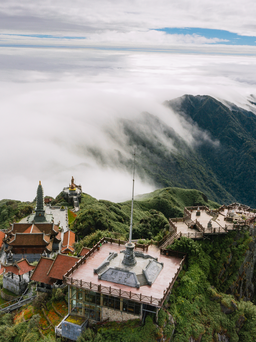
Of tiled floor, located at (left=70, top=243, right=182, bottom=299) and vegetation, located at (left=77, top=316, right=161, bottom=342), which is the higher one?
tiled floor, located at (left=70, top=243, right=182, bottom=299)

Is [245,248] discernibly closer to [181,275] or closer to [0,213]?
[181,275]

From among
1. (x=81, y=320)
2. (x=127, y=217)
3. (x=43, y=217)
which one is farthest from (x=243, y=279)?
(x=127, y=217)

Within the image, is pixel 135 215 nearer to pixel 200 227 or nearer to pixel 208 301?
pixel 200 227

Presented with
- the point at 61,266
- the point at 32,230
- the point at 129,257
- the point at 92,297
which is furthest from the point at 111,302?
the point at 32,230

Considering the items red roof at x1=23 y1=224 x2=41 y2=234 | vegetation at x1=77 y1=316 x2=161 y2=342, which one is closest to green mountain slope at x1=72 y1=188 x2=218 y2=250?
red roof at x1=23 y1=224 x2=41 y2=234

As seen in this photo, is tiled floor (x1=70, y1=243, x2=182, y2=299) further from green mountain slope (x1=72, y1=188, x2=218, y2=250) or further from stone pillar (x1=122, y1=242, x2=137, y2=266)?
green mountain slope (x1=72, y1=188, x2=218, y2=250)

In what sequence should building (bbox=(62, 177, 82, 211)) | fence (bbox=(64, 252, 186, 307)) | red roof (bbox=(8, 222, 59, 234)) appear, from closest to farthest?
fence (bbox=(64, 252, 186, 307)), red roof (bbox=(8, 222, 59, 234)), building (bbox=(62, 177, 82, 211))
